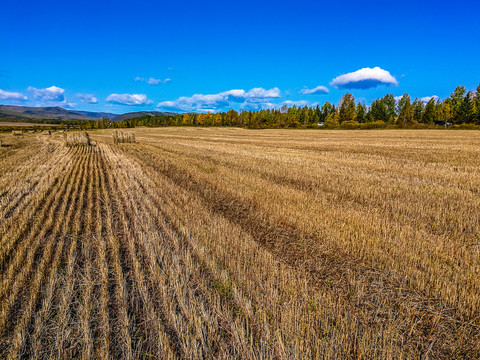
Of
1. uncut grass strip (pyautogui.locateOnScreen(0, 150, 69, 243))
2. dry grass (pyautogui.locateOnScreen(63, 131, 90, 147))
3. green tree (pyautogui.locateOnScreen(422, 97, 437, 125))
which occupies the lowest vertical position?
uncut grass strip (pyautogui.locateOnScreen(0, 150, 69, 243))

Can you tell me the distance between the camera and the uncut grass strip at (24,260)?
11.7ft

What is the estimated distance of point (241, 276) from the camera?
4160mm

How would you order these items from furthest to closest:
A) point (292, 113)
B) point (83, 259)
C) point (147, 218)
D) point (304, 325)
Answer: point (292, 113), point (147, 218), point (83, 259), point (304, 325)

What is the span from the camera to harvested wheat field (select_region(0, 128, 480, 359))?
2.89 metres

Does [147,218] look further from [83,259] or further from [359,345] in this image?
[359,345]

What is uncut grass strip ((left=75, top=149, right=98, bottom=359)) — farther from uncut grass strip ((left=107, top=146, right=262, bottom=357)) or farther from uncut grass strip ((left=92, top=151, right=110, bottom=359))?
uncut grass strip ((left=107, top=146, right=262, bottom=357))

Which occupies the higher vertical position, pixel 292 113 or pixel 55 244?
pixel 292 113

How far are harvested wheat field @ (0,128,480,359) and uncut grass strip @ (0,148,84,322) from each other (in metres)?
0.03

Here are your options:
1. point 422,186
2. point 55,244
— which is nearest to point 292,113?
point 422,186

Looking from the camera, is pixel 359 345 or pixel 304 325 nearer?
pixel 359 345

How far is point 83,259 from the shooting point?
4.73 meters

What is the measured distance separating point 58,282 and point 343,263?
479 cm

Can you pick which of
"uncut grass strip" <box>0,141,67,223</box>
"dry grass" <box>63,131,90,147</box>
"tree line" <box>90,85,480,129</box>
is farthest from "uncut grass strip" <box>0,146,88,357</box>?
"tree line" <box>90,85,480,129</box>

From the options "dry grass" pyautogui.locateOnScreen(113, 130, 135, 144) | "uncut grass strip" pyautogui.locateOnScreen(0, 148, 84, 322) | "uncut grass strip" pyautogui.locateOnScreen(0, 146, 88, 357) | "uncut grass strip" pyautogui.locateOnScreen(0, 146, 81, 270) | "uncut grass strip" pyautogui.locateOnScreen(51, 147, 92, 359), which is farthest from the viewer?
"dry grass" pyautogui.locateOnScreen(113, 130, 135, 144)
